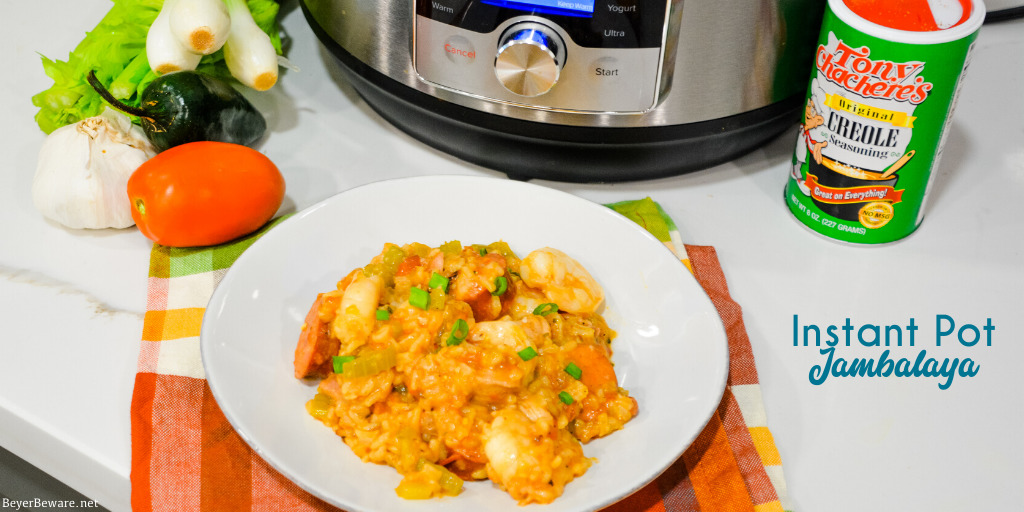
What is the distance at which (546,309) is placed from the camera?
87 cm

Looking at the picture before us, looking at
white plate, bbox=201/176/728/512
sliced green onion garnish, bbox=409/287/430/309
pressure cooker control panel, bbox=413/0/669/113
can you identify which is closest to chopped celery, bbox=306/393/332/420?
white plate, bbox=201/176/728/512

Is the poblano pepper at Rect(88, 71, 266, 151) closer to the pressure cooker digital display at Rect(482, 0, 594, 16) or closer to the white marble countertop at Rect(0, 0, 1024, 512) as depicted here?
the white marble countertop at Rect(0, 0, 1024, 512)

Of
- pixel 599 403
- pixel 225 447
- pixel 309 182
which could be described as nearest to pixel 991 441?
pixel 599 403

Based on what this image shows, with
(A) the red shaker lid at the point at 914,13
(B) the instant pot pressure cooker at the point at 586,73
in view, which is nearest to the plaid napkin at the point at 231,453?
(B) the instant pot pressure cooker at the point at 586,73

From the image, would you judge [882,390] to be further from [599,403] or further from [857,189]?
[599,403]

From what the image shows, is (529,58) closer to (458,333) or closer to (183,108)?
(458,333)

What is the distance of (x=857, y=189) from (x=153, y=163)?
827mm

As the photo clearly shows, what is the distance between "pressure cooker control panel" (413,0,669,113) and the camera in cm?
92

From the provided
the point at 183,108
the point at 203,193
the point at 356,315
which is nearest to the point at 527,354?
the point at 356,315

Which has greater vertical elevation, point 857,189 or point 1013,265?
point 857,189

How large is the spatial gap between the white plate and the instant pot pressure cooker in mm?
101

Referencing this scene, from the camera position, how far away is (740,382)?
2.99ft

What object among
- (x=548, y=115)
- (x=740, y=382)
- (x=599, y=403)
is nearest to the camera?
(x=599, y=403)

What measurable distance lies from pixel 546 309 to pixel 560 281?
1.3 inches
